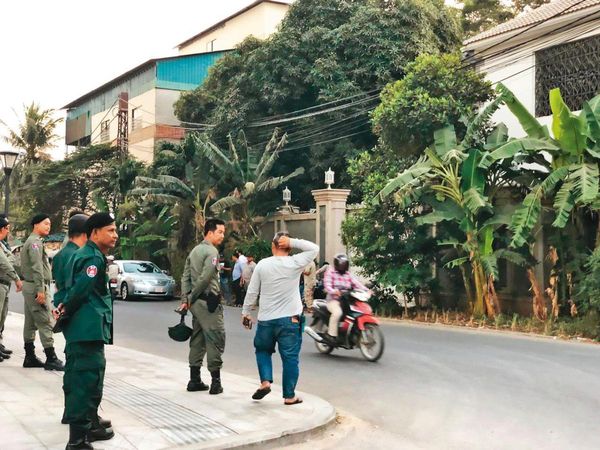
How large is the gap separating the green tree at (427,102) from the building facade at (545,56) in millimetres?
1114

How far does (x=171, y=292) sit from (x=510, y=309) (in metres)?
12.6

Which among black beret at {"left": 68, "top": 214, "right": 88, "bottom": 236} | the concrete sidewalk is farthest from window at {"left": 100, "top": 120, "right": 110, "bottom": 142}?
black beret at {"left": 68, "top": 214, "right": 88, "bottom": 236}

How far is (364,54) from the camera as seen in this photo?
27.2m

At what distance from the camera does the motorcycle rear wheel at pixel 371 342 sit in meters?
10.3

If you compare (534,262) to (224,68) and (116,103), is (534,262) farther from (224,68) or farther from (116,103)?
(116,103)

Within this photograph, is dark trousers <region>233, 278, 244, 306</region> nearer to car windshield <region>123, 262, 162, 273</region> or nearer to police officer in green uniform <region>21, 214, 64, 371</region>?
car windshield <region>123, 262, 162, 273</region>

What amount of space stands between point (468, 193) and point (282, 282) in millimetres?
9243

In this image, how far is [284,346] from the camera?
695cm

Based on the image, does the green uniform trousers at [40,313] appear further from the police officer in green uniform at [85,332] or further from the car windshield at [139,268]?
the car windshield at [139,268]

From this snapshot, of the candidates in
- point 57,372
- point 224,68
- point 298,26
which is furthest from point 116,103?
point 57,372

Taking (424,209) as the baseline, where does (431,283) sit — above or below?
below

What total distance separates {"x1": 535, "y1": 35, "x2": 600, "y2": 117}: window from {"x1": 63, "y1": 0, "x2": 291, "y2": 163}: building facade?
969 inches

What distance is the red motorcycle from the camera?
33.9ft

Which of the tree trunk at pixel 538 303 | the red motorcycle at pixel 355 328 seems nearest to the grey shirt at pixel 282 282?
the red motorcycle at pixel 355 328
